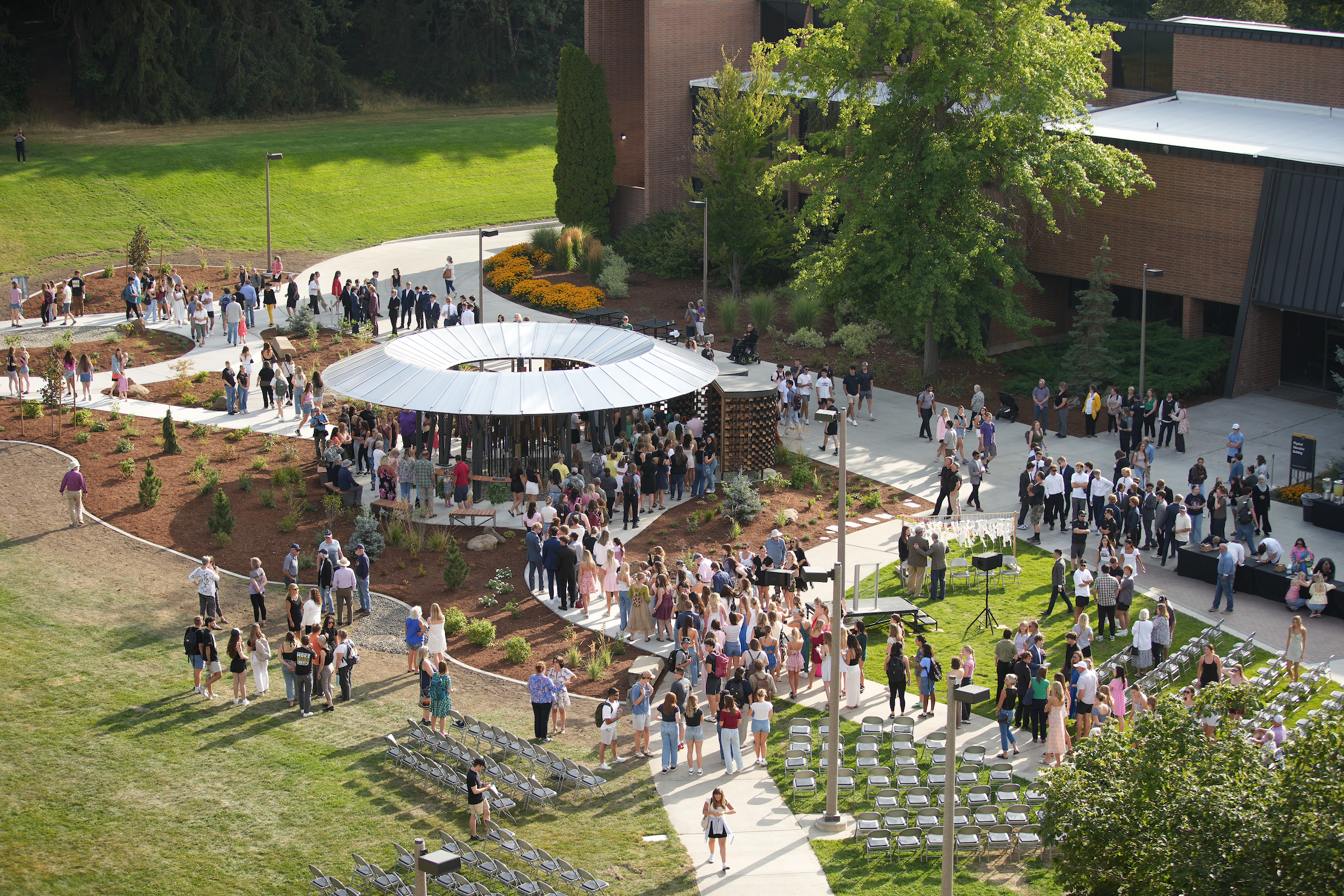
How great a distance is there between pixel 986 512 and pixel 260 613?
15.2 metres

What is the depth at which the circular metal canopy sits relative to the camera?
30.1 m

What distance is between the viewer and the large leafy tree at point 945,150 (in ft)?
116

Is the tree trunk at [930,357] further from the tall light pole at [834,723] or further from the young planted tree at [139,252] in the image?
the young planted tree at [139,252]

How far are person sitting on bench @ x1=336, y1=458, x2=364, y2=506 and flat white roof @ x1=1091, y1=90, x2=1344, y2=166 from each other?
905 inches

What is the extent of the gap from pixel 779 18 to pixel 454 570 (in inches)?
1316

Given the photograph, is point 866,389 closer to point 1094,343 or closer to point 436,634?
point 1094,343

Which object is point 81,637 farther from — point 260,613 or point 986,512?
point 986,512

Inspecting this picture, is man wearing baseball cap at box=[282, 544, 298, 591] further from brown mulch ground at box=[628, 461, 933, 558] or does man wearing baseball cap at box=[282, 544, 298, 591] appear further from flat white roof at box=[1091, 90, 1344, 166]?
flat white roof at box=[1091, 90, 1344, 166]

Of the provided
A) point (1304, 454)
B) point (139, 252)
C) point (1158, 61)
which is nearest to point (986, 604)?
point (1304, 454)

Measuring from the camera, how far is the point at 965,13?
114 feet

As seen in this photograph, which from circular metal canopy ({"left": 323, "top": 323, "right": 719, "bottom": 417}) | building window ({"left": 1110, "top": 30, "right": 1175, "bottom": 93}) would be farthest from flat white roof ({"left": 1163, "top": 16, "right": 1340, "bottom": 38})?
circular metal canopy ({"left": 323, "top": 323, "right": 719, "bottom": 417})

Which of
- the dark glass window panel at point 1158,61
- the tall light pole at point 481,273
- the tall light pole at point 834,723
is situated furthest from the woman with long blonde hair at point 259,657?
the dark glass window panel at point 1158,61

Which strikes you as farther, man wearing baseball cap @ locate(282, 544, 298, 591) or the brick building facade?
the brick building facade

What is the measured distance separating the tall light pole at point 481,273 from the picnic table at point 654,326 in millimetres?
4838
